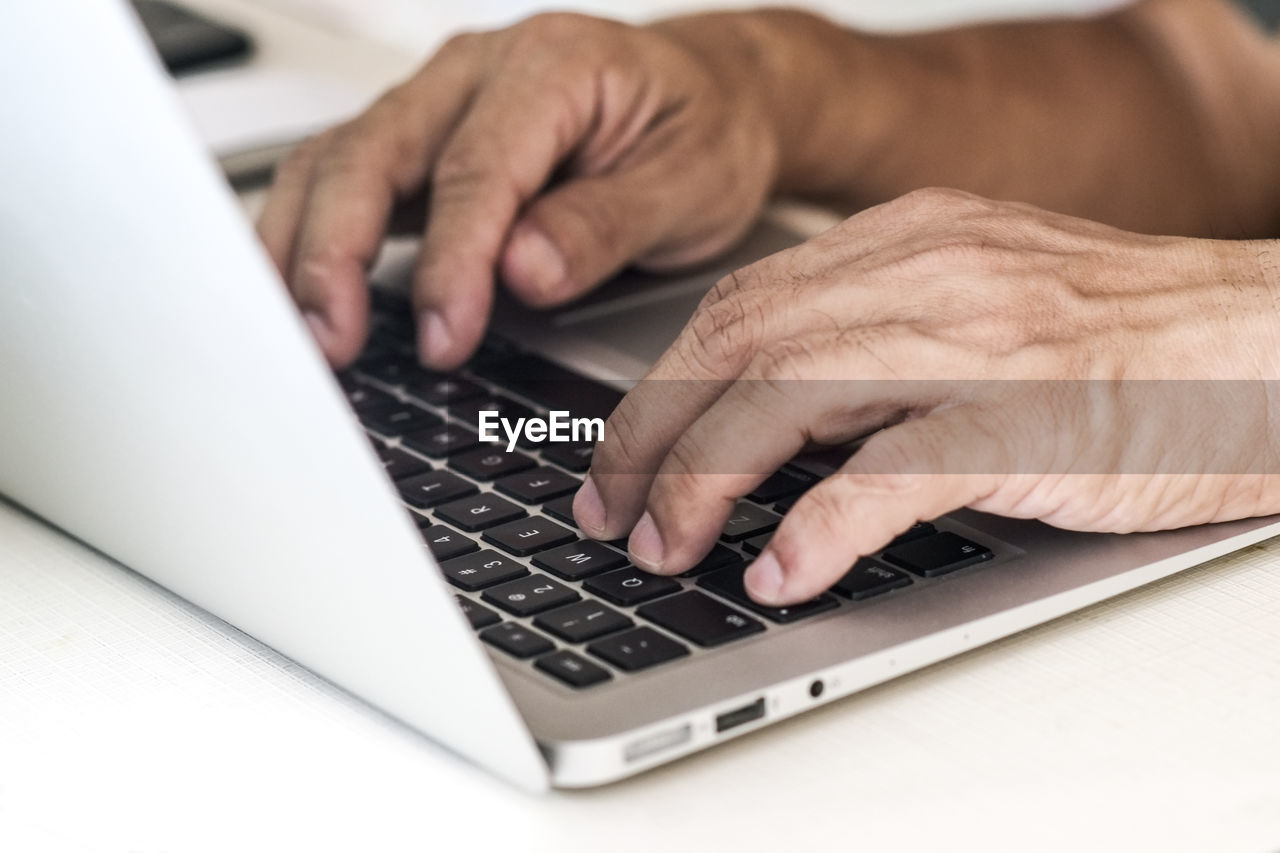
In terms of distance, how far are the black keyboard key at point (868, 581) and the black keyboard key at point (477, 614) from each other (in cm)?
11

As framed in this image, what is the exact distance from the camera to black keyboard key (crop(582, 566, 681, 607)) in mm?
463

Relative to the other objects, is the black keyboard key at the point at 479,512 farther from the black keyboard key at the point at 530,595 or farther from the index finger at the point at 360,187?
the index finger at the point at 360,187

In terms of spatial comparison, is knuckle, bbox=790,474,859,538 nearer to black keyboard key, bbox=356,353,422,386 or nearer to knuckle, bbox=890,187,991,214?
knuckle, bbox=890,187,991,214

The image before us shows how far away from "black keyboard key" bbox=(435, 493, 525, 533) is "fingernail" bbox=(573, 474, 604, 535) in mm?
25

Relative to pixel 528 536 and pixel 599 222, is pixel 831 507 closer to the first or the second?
pixel 528 536

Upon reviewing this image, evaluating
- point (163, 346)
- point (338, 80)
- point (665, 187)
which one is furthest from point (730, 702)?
point (338, 80)

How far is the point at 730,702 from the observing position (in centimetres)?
40

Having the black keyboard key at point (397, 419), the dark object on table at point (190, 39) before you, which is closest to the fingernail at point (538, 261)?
the black keyboard key at point (397, 419)

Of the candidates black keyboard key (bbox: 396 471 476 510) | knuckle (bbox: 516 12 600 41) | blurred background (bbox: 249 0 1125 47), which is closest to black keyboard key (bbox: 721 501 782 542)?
black keyboard key (bbox: 396 471 476 510)

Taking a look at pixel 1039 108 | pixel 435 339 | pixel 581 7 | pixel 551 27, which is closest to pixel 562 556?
pixel 435 339

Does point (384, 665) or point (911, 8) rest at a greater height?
point (911, 8)

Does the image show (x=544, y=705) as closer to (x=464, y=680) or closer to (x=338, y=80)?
(x=464, y=680)

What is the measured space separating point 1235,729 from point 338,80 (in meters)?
0.84

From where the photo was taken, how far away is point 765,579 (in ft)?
1.50
